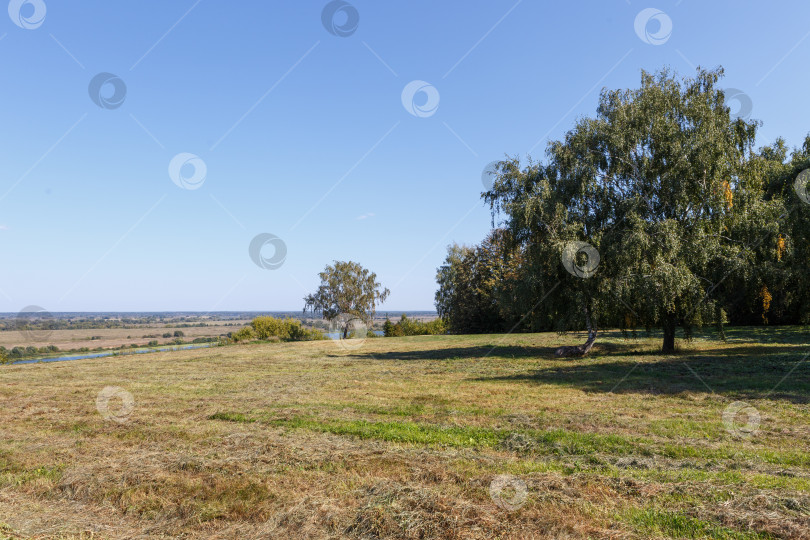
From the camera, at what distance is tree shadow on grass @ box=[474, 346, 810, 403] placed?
13453 mm

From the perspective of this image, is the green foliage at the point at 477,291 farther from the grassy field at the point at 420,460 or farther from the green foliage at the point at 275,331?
the grassy field at the point at 420,460

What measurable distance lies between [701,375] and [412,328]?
43.8 m

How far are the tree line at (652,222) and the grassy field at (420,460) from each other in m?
6.22

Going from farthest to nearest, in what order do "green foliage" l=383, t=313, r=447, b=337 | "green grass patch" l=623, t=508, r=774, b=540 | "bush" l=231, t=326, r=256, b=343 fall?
"green foliage" l=383, t=313, r=447, b=337 → "bush" l=231, t=326, r=256, b=343 → "green grass patch" l=623, t=508, r=774, b=540

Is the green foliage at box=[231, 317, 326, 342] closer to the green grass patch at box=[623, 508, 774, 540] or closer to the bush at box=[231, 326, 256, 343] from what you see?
the bush at box=[231, 326, 256, 343]

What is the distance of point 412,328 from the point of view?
193ft

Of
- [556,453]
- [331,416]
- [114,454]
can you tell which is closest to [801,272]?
[556,453]

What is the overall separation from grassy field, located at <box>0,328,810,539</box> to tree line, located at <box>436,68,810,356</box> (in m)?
6.22

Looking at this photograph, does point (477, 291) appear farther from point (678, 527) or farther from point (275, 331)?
point (678, 527)

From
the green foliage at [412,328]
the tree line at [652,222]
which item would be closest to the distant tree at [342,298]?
the green foliage at [412,328]

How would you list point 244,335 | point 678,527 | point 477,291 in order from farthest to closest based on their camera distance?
1. point 477,291
2. point 244,335
3. point 678,527

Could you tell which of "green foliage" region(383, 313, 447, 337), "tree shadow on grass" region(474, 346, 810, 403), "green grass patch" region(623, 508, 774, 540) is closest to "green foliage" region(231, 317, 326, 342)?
"green foliage" region(383, 313, 447, 337)

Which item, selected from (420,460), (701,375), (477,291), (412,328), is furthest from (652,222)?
(412,328)

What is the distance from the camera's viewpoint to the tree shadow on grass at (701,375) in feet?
44.1
